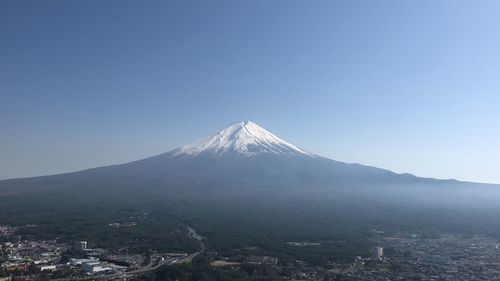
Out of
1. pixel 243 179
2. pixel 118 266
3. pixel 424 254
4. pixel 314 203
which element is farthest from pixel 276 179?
pixel 118 266

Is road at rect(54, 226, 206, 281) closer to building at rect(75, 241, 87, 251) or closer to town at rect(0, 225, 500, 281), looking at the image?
town at rect(0, 225, 500, 281)

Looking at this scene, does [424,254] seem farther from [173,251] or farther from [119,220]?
[119,220]

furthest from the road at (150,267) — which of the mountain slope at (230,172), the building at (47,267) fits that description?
the mountain slope at (230,172)

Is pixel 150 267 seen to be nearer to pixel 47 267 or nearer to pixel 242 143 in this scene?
pixel 47 267

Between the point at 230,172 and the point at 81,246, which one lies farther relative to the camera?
the point at 230,172

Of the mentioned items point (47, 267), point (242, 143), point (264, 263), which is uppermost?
point (242, 143)

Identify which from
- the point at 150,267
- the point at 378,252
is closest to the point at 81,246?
the point at 150,267

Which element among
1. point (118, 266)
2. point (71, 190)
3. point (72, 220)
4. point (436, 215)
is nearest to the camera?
point (118, 266)

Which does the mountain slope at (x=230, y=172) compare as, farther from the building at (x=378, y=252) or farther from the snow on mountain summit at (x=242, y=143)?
the building at (x=378, y=252)
